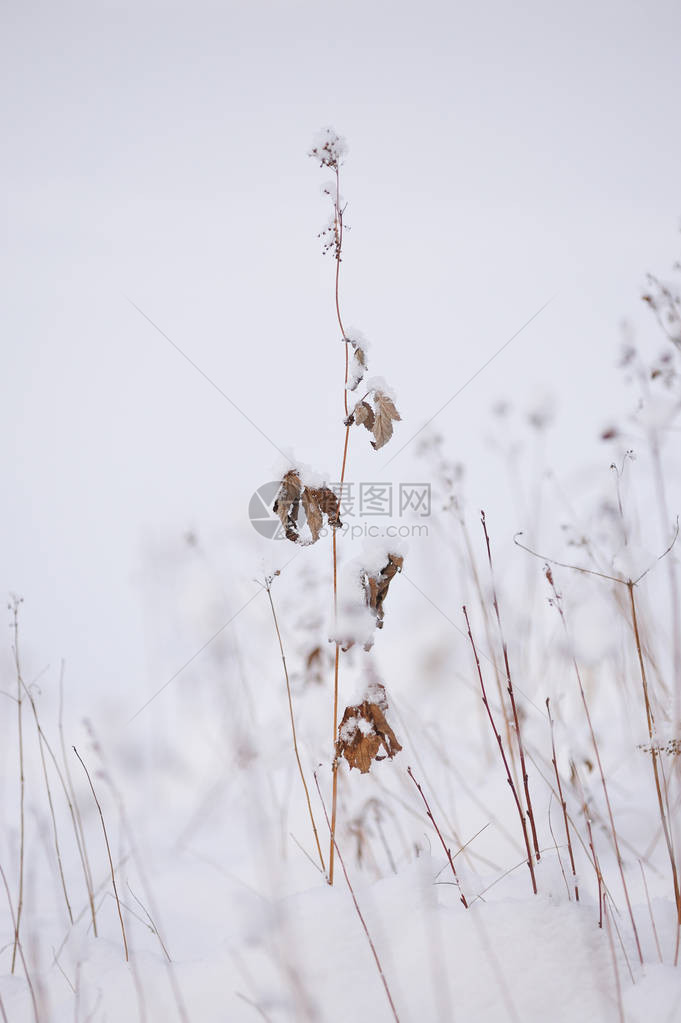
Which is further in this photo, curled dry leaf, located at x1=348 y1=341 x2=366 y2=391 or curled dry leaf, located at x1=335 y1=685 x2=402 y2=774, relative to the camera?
curled dry leaf, located at x1=348 y1=341 x2=366 y2=391

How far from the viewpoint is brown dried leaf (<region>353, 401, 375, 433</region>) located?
118 centimetres

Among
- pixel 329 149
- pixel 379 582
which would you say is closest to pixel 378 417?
pixel 379 582

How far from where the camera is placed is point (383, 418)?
1.20 meters

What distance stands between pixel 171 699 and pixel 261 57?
236667 mm

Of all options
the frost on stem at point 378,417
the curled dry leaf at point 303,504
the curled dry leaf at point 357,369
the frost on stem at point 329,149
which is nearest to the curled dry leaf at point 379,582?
the curled dry leaf at point 303,504

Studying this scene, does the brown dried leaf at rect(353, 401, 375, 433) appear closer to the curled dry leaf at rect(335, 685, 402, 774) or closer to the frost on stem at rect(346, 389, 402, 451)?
the frost on stem at rect(346, 389, 402, 451)

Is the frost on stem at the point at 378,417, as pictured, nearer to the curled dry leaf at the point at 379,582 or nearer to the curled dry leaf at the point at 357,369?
the curled dry leaf at the point at 357,369

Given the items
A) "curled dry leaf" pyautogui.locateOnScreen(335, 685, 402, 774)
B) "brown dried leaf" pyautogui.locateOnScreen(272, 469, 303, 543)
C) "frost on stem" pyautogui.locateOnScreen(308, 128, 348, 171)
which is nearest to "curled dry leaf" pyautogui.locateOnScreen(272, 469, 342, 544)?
"brown dried leaf" pyautogui.locateOnScreen(272, 469, 303, 543)

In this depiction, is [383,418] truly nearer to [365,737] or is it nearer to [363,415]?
[363,415]

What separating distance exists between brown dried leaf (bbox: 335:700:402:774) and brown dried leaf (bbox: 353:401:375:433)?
0.56 metres

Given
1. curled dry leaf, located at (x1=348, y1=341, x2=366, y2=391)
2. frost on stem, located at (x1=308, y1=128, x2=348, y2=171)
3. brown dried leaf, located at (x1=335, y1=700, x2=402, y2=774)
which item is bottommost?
brown dried leaf, located at (x1=335, y1=700, x2=402, y2=774)

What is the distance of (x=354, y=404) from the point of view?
Answer: 1217 mm

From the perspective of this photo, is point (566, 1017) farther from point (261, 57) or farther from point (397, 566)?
point (261, 57)

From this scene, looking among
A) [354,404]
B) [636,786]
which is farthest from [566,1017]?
[354,404]
